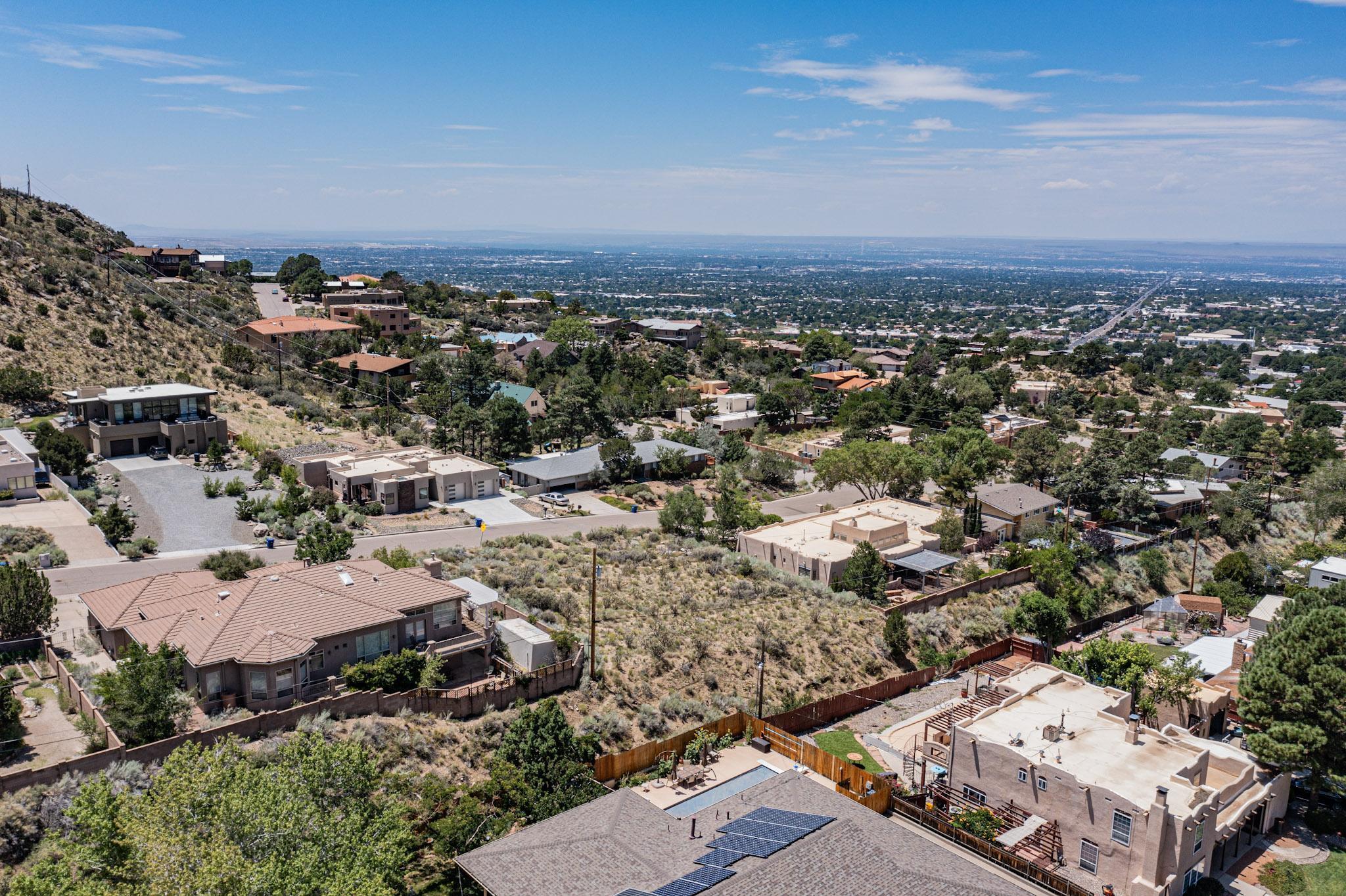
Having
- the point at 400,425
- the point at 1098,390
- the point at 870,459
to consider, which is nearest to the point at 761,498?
the point at 870,459

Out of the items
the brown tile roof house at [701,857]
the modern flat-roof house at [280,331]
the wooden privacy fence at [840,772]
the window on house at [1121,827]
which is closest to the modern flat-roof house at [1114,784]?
the window on house at [1121,827]

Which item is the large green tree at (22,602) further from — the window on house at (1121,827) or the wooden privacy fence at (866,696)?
the window on house at (1121,827)

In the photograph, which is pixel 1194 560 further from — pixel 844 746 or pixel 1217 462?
pixel 844 746

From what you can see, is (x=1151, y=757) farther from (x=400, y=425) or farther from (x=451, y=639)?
(x=400, y=425)

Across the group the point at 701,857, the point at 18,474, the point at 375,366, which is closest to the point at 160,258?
the point at 375,366

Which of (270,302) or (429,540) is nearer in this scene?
(429,540)

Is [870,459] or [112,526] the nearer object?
[112,526]
